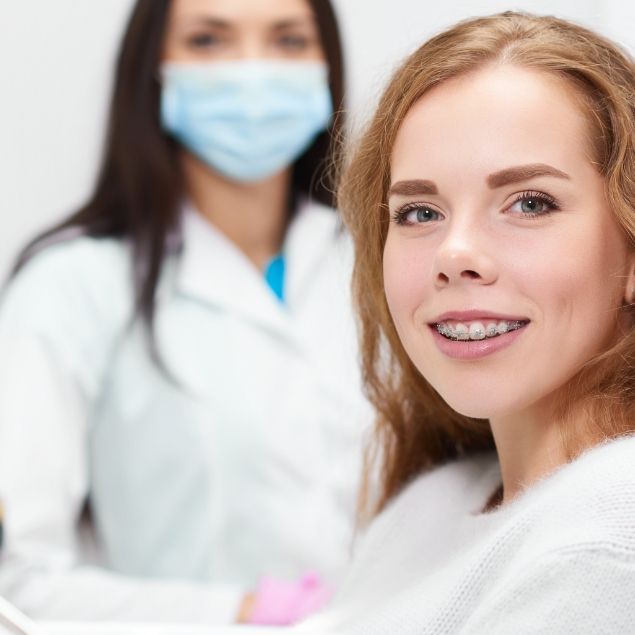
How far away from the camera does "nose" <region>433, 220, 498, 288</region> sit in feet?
2.53

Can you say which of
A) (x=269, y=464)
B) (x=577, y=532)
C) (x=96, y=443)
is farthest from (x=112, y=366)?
(x=577, y=532)

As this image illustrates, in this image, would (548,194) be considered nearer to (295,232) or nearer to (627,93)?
(627,93)

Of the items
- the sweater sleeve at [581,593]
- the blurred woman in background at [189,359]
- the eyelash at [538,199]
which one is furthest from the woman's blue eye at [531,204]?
the blurred woman in background at [189,359]

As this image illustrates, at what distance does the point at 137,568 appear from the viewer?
1624 millimetres

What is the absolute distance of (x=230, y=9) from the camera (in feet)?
5.46

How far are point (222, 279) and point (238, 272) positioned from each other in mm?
28

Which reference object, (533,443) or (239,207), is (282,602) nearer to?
(239,207)

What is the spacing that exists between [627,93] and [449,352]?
248 mm

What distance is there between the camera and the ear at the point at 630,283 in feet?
2.71

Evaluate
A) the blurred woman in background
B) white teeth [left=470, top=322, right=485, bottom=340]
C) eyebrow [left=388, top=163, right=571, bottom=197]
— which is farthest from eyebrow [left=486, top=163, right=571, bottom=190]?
the blurred woman in background

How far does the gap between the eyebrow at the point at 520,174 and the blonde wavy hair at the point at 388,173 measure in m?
0.05

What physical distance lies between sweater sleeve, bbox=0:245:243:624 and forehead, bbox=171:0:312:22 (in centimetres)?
44

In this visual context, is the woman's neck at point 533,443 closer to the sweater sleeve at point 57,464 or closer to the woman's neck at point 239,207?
the sweater sleeve at point 57,464

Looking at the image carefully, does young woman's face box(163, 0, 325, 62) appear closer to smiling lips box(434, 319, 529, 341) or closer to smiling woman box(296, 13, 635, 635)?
smiling woman box(296, 13, 635, 635)
